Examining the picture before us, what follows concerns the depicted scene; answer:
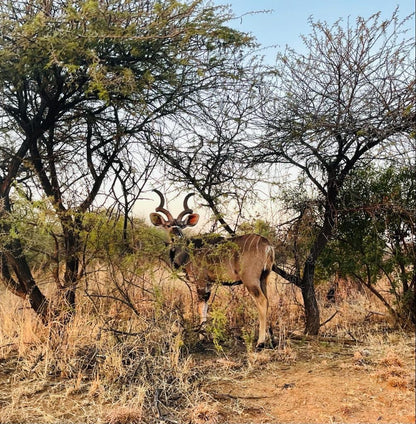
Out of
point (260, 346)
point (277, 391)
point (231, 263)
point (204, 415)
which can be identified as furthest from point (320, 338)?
point (204, 415)

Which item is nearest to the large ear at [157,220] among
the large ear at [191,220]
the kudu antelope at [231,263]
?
the kudu antelope at [231,263]

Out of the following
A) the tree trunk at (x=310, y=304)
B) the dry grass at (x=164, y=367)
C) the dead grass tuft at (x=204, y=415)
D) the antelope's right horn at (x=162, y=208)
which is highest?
the antelope's right horn at (x=162, y=208)

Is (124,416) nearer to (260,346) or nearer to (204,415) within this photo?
(204,415)

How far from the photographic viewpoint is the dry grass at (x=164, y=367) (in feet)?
16.5

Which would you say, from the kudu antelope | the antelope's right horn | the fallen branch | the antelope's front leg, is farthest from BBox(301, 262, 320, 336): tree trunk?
the antelope's right horn

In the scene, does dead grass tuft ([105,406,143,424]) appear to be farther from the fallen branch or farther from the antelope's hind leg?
the fallen branch

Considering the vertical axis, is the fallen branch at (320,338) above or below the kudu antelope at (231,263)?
below

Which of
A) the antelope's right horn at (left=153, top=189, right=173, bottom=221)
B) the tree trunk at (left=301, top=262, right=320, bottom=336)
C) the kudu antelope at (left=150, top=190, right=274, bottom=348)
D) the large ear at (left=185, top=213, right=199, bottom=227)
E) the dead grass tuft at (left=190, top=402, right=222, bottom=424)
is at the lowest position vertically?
the dead grass tuft at (left=190, top=402, right=222, bottom=424)

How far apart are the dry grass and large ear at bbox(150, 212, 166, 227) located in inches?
36.4

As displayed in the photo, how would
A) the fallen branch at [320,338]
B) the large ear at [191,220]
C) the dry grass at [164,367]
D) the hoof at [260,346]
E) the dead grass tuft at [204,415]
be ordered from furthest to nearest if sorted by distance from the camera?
1. the large ear at [191,220]
2. the fallen branch at [320,338]
3. the hoof at [260,346]
4. the dry grass at [164,367]
5. the dead grass tuft at [204,415]

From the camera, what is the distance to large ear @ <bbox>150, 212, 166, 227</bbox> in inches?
318

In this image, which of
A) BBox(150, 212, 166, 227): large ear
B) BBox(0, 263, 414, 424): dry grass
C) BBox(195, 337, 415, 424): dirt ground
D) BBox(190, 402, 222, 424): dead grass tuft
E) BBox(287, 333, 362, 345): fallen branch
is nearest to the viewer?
BBox(190, 402, 222, 424): dead grass tuft

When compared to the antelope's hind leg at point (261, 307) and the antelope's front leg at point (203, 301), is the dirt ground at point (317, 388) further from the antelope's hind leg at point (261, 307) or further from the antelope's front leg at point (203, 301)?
the antelope's front leg at point (203, 301)

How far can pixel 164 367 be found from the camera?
227 inches
